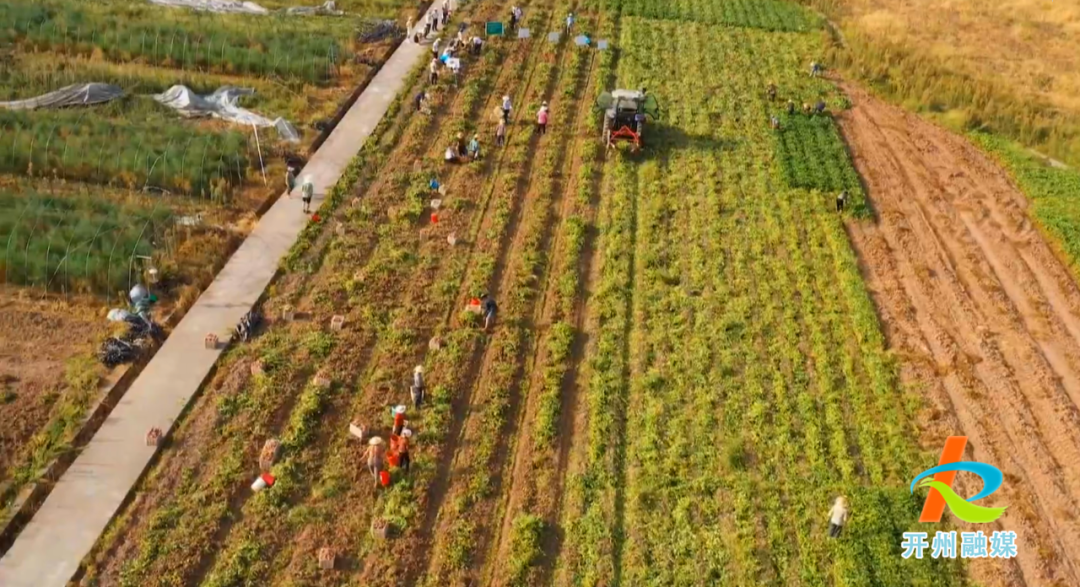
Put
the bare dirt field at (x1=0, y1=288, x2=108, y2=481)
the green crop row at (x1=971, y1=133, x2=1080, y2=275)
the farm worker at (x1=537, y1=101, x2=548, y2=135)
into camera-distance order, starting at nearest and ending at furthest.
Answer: the bare dirt field at (x1=0, y1=288, x2=108, y2=481) → the green crop row at (x1=971, y1=133, x2=1080, y2=275) → the farm worker at (x1=537, y1=101, x2=548, y2=135)

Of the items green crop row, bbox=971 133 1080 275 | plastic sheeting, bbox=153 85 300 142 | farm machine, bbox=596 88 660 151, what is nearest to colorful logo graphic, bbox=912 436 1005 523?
green crop row, bbox=971 133 1080 275

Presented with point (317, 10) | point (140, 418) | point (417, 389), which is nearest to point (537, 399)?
point (417, 389)

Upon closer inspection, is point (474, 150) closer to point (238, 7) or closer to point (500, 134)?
point (500, 134)

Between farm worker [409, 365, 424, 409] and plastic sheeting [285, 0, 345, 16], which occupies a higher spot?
plastic sheeting [285, 0, 345, 16]

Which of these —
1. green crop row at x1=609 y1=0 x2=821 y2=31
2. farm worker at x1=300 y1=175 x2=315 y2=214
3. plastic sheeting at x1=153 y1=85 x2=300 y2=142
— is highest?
green crop row at x1=609 y1=0 x2=821 y2=31

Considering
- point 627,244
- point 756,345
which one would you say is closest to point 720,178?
point 627,244

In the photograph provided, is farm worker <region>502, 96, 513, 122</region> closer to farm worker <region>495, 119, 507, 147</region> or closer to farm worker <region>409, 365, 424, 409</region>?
farm worker <region>495, 119, 507, 147</region>

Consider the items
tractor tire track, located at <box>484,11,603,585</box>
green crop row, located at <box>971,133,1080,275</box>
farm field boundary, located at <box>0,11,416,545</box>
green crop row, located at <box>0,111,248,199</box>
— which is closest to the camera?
farm field boundary, located at <box>0,11,416,545</box>
